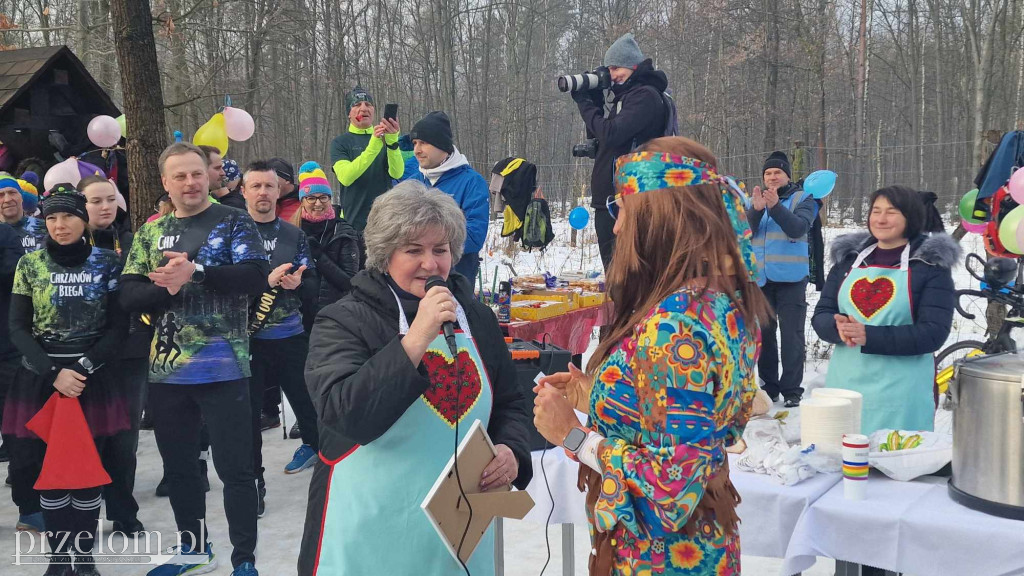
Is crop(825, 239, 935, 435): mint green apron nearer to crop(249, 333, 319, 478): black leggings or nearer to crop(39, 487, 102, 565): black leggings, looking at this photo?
crop(249, 333, 319, 478): black leggings

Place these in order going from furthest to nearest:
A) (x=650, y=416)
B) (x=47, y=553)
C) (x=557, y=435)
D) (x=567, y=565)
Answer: (x=47, y=553) < (x=567, y=565) < (x=557, y=435) < (x=650, y=416)

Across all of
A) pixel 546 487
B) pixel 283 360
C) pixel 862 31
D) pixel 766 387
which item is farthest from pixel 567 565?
pixel 862 31

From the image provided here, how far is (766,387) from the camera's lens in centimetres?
696

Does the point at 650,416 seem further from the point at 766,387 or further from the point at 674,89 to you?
the point at 674,89

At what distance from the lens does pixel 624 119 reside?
5.72 m

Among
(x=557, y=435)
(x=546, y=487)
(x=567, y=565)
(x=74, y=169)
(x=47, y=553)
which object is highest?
(x=74, y=169)

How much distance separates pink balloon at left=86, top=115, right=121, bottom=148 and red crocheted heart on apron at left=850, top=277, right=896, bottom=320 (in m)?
6.65

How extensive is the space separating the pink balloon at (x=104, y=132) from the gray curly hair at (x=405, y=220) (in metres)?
6.32

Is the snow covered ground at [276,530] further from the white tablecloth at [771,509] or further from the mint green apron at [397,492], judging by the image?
the mint green apron at [397,492]

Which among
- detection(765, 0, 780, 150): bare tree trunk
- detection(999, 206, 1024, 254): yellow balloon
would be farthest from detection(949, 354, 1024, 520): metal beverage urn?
detection(765, 0, 780, 150): bare tree trunk

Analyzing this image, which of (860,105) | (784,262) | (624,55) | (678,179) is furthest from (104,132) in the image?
(860,105)

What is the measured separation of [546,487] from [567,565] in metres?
0.46

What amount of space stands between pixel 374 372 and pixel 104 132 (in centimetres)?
676

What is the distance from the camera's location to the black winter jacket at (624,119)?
225 inches
